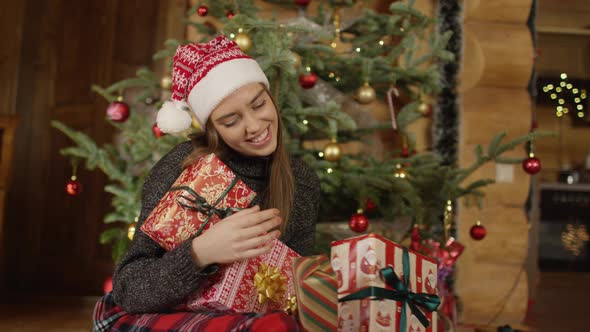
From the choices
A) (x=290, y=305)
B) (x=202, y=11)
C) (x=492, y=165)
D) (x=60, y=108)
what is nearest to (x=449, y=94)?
(x=492, y=165)

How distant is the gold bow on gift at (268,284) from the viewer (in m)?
1.03

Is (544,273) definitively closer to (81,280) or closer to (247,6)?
(81,280)

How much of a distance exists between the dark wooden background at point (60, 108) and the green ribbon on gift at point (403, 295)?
269 cm

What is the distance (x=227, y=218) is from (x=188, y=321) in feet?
0.65

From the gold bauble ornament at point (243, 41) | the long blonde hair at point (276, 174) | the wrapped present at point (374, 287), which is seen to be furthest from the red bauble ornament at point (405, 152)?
the wrapped present at point (374, 287)

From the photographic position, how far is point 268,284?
1031mm

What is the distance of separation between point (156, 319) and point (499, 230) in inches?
86.1

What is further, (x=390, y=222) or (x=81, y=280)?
(x=81, y=280)

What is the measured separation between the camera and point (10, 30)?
3365 mm

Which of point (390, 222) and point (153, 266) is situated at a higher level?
point (153, 266)

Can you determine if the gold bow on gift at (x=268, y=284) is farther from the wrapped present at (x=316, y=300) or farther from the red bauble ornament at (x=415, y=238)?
the red bauble ornament at (x=415, y=238)

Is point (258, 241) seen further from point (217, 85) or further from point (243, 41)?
point (243, 41)

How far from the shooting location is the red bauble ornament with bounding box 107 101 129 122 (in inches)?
82.7

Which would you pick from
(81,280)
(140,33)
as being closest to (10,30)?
(140,33)
